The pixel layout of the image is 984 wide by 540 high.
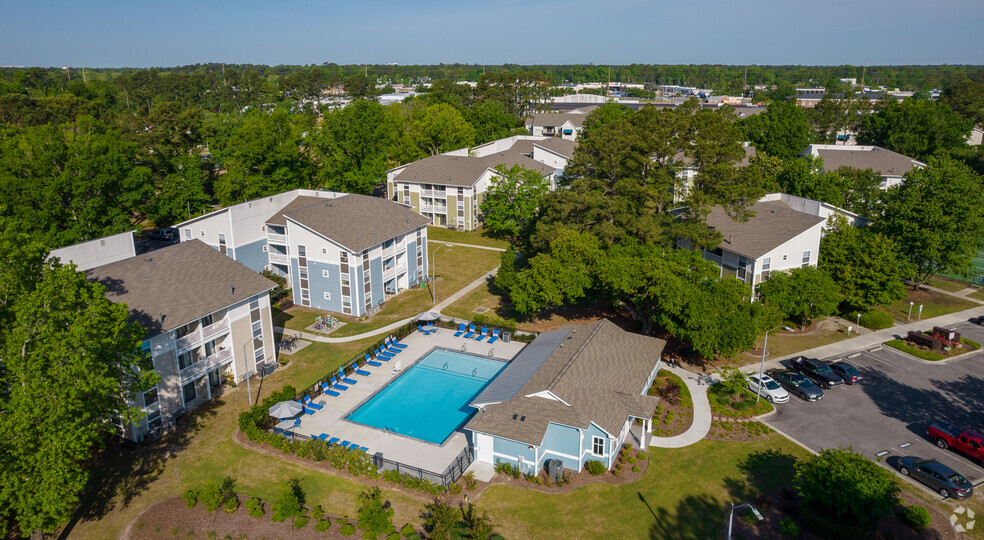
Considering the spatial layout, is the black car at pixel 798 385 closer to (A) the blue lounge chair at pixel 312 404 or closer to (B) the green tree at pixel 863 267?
(B) the green tree at pixel 863 267

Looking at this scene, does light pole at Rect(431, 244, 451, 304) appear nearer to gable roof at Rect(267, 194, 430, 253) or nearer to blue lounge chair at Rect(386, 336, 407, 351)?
gable roof at Rect(267, 194, 430, 253)

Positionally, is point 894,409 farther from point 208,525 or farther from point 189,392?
point 189,392

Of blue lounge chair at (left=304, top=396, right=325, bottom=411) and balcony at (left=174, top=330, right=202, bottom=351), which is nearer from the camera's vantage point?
balcony at (left=174, top=330, right=202, bottom=351)

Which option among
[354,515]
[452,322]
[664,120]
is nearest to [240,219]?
[452,322]

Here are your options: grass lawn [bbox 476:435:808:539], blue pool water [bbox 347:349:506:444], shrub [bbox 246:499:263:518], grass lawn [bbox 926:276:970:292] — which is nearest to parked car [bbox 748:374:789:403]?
grass lawn [bbox 476:435:808:539]

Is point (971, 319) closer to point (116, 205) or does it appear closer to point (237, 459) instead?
point (237, 459)

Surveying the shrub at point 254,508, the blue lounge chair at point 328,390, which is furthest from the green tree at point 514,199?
the shrub at point 254,508

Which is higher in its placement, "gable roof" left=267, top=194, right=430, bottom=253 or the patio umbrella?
"gable roof" left=267, top=194, right=430, bottom=253
